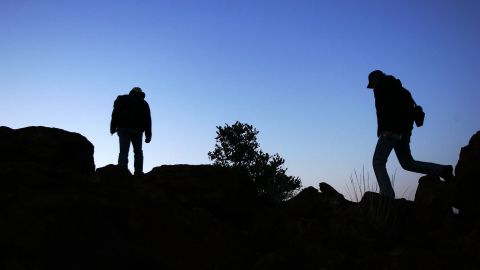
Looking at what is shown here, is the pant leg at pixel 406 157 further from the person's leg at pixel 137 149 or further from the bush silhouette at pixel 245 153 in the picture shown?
the bush silhouette at pixel 245 153

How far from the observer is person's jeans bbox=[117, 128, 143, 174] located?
7.99 m

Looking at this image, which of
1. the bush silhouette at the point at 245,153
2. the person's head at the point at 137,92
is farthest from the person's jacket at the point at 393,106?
the bush silhouette at the point at 245,153

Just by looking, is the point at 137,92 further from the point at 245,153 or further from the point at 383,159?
the point at 245,153

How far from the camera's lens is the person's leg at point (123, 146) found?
7.97 meters

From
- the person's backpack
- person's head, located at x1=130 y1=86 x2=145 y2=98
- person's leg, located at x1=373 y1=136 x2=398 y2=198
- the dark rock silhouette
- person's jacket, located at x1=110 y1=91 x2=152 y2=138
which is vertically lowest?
the dark rock silhouette

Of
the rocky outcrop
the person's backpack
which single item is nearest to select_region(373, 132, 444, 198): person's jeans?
the person's backpack

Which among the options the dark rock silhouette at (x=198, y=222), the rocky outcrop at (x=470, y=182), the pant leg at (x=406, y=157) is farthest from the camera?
the pant leg at (x=406, y=157)

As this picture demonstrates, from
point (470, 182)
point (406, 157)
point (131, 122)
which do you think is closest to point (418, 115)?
point (406, 157)

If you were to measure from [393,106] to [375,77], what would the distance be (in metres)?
0.50

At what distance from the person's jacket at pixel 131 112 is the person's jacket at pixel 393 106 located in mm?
4411

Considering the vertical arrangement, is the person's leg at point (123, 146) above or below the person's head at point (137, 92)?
below

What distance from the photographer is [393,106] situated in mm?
5734

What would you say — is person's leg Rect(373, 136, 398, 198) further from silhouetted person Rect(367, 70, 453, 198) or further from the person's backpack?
the person's backpack

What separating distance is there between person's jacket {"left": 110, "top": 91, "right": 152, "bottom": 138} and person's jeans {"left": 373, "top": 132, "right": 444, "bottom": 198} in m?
4.47
